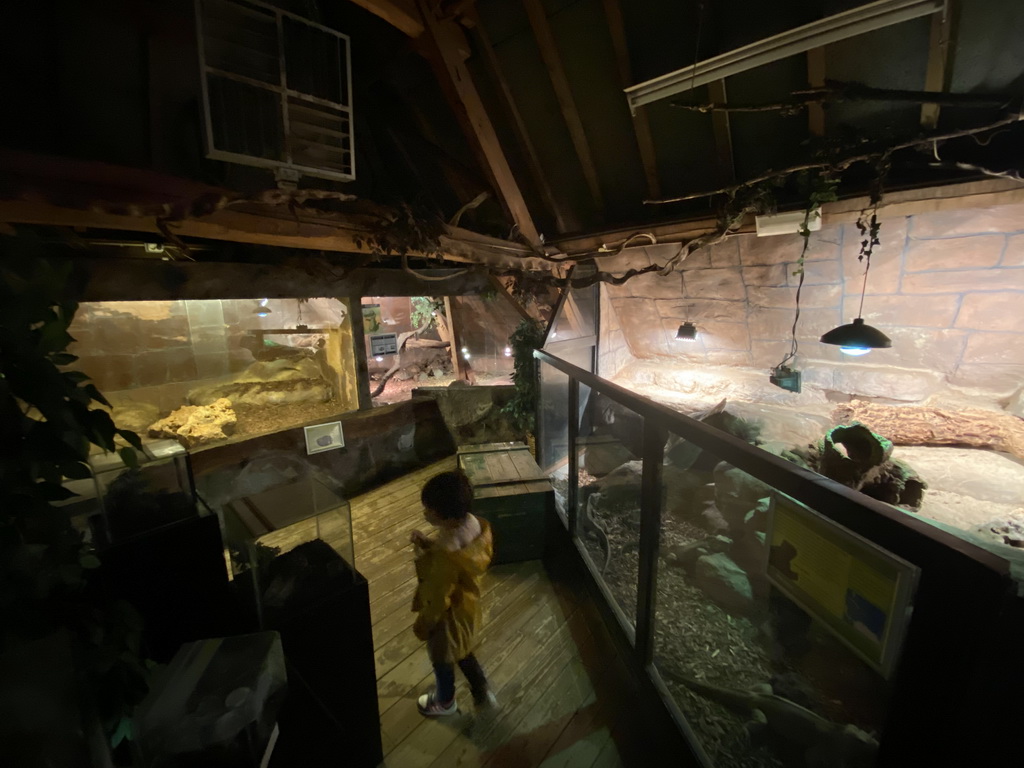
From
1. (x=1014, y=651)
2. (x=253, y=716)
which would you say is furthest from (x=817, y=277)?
(x=253, y=716)

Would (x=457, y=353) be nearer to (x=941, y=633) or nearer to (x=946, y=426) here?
(x=946, y=426)

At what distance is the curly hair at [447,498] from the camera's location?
1783 mm

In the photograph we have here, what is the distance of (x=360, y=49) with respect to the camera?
3711 mm

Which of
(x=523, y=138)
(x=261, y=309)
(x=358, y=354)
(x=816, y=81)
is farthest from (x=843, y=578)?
(x=261, y=309)

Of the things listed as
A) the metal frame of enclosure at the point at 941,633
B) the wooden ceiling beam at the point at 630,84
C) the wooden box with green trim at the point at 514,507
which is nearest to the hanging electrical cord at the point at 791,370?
the wooden ceiling beam at the point at 630,84

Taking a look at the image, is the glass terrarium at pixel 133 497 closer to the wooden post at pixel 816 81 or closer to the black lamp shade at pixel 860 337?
the black lamp shade at pixel 860 337

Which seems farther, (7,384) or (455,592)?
(455,592)

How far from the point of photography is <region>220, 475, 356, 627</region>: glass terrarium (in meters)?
1.48

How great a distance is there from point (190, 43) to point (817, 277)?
606cm

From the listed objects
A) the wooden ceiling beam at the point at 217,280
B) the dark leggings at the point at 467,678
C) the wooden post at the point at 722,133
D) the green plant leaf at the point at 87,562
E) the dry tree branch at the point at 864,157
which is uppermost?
the wooden post at the point at 722,133

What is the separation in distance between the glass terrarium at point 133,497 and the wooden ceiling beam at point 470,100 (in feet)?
10.2

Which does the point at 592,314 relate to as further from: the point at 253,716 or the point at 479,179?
the point at 253,716

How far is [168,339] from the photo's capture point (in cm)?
498

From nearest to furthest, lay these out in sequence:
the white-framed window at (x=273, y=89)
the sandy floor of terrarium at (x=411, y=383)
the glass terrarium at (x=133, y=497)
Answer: the glass terrarium at (x=133, y=497) < the white-framed window at (x=273, y=89) < the sandy floor of terrarium at (x=411, y=383)
